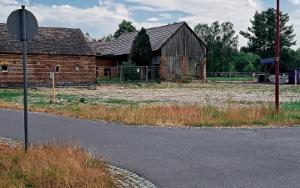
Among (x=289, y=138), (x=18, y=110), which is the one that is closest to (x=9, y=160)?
(x=289, y=138)

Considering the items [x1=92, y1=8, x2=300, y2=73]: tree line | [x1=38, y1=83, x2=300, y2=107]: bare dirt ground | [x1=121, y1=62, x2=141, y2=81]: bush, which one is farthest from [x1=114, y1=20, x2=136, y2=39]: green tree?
[x1=38, y1=83, x2=300, y2=107]: bare dirt ground

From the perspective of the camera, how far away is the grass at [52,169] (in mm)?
7461

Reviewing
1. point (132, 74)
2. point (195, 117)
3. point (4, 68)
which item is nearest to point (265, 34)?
point (132, 74)

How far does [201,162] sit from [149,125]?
6648 mm

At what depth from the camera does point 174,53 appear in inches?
2552

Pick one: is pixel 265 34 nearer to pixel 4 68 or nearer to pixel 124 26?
pixel 124 26

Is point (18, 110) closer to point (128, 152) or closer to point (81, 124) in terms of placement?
point (81, 124)

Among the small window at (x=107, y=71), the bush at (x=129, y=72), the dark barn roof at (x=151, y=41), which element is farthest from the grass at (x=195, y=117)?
the small window at (x=107, y=71)

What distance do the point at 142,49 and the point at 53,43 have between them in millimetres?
12135

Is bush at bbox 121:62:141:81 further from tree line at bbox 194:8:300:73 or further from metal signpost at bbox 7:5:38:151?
metal signpost at bbox 7:5:38:151

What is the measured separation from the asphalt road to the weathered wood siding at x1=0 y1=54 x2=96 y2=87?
34624 mm

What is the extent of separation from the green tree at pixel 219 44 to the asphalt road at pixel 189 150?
98.3m

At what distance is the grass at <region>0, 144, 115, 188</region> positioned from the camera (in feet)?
24.5

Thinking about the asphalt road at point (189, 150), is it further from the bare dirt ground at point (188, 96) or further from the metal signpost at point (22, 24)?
the bare dirt ground at point (188, 96)
